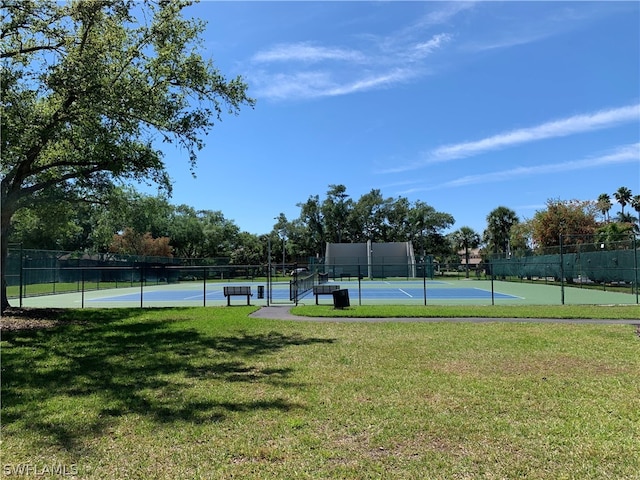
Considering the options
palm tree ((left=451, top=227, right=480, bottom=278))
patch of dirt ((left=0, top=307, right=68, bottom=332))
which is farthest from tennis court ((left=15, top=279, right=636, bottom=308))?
palm tree ((left=451, top=227, right=480, bottom=278))

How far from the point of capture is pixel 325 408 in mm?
5719

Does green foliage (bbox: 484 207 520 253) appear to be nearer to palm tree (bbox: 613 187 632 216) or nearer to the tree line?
the tree line

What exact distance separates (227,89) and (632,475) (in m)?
15.5

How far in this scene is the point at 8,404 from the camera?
5.93 m

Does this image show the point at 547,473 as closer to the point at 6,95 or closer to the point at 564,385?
the point at 564,385

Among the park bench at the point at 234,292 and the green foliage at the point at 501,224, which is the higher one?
the green foliage at the point at 501,224

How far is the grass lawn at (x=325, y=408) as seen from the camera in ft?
13.6

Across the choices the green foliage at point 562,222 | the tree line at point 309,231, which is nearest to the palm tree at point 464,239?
the tree line at point 309,231

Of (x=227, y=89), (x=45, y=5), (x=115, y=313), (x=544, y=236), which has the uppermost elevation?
(x=45, y=5)

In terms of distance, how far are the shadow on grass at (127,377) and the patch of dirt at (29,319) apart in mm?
1055

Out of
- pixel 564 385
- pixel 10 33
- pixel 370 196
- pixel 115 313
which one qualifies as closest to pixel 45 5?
pixel 10 33

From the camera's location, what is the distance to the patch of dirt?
13.1 meters

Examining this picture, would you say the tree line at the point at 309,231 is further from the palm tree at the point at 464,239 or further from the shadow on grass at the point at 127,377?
the shadow on grass at the point at 127,377

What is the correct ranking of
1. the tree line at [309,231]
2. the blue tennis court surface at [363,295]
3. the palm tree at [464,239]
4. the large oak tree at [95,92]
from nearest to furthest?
the large oak tree at [95,92]
the blue tennis court surface at [363,295]
the tree line at [309,231]
the palm tree at [464,239]
